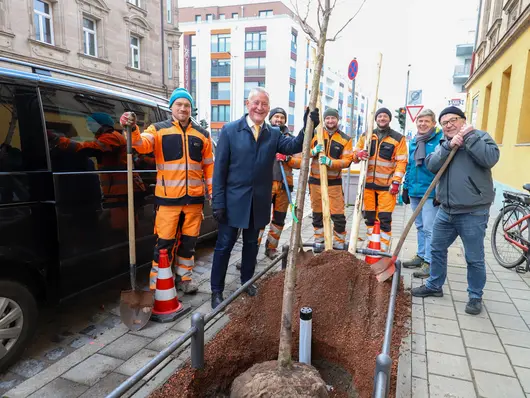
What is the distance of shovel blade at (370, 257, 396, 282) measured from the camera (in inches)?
145

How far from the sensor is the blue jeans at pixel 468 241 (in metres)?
3.54

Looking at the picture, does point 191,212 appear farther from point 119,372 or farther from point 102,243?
point 119,372

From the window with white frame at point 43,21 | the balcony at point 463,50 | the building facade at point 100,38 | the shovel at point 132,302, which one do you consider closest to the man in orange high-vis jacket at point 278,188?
the shovel at point 132,302

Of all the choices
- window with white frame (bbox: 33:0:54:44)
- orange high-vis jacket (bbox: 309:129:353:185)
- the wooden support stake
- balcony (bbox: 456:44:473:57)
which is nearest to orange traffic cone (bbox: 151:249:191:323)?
the wooden support stake

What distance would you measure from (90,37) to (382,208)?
21907 mm

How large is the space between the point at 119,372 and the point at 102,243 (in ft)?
3.81

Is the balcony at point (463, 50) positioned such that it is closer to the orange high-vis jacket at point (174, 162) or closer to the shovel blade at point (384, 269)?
the shovel blade at point (384, 269)

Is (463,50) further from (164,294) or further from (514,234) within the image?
(164,294)

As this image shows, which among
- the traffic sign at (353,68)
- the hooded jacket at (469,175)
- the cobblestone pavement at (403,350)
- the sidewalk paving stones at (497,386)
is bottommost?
the cobblestone pavement at (403,350)

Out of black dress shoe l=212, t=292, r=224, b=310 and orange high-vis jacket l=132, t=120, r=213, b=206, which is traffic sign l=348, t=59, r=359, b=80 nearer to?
orange high-vis jacket l=132, t=120, r=213, b=206

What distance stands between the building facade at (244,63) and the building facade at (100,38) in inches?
841

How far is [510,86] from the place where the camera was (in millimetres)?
8914

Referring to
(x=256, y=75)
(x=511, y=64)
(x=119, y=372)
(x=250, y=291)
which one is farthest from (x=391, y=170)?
(x=256, y=75)

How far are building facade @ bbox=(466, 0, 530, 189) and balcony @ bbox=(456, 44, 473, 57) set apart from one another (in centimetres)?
3268
